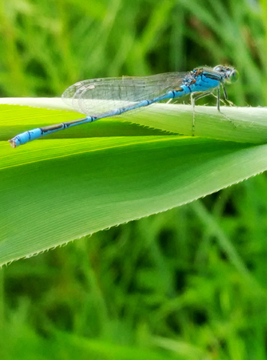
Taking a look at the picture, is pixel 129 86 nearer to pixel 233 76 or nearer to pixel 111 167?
pixel 233 76

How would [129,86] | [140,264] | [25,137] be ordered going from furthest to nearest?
[140,264]
[129,86]
[25,137]

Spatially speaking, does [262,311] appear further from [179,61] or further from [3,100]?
[179,61]

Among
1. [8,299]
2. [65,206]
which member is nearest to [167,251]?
[8,299]

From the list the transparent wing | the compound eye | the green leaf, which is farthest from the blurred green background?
the green leaf

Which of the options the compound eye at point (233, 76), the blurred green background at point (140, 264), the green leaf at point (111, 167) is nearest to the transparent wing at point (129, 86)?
the compound eye at point (233, 76)

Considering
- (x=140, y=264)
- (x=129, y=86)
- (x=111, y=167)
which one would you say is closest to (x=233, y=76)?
(x=129, y=86)

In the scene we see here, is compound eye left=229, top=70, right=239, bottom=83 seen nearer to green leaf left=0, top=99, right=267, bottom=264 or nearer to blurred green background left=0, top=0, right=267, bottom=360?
blurred green background left=0, top=0, right=267, bottom=360
